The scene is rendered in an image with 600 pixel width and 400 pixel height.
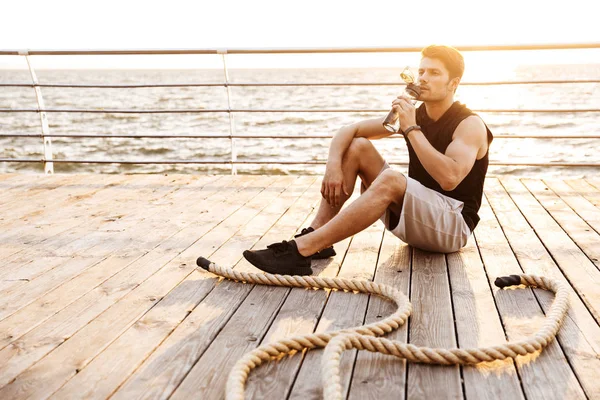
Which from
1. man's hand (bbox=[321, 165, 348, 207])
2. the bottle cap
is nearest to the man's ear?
the bottle cap

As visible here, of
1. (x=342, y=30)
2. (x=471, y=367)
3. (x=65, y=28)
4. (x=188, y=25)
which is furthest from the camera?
(x=65, y=28)

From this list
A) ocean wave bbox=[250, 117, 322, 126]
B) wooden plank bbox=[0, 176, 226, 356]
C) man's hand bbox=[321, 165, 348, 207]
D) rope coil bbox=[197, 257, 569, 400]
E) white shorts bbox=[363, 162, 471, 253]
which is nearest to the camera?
rope coil bbox=[197, 257, 569, 400]

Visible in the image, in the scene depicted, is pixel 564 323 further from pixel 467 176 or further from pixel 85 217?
pixel 85 217

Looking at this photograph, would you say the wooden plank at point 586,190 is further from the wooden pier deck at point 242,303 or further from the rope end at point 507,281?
the rope end at point 507,281

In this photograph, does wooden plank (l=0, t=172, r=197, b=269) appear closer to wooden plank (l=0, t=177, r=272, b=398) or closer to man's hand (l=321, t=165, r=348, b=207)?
wooden plank (l=0, t=177, r=272, b=398)

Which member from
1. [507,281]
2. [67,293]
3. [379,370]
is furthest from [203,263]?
[507,281]

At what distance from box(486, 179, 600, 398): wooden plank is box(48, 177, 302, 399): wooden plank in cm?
98

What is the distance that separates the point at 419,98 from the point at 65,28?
137ft

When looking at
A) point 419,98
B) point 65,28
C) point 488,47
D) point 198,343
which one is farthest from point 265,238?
point 65,28

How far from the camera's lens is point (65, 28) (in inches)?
1580

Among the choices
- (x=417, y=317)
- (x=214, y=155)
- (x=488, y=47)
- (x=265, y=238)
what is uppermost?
(x=488, y=47)

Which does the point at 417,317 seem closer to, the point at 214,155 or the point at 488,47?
the point at 488,47

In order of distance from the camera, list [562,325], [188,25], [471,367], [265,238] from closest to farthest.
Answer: [471,367] < [562,325] < [265,238] < [188,25]

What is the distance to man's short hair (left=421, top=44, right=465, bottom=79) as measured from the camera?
247cm
